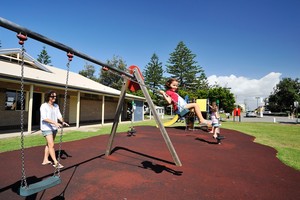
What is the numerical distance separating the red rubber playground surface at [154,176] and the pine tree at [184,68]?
169 ft

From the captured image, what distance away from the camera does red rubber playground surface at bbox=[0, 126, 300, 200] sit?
3428 mm

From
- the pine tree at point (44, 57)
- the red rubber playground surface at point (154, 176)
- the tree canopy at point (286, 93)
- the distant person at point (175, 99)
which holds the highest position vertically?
the pine tree at point (44, 57)

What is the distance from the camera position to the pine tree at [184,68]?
187ft

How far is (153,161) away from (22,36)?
14.7ft

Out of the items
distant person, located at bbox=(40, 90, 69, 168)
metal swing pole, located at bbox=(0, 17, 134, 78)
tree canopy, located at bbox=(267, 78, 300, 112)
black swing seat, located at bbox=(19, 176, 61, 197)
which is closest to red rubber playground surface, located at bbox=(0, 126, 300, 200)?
black swing seat, located at bbox=(19, 176, 61, 197)

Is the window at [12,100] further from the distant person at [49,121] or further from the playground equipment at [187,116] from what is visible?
the playground equipment at [187,116]

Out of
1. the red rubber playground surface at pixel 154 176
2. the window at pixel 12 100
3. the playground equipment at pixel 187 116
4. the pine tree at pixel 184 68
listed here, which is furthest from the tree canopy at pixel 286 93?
the window at pixel 12 100

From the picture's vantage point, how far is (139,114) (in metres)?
23.6

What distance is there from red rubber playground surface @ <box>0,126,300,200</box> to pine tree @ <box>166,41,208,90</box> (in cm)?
5157

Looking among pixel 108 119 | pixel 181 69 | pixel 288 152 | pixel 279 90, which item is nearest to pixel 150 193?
pixel 288 152

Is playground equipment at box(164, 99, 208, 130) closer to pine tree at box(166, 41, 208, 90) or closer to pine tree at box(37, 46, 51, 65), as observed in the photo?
pine tree at box(166, 41, 208, 90)

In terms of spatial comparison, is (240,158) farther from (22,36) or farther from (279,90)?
(279,90)

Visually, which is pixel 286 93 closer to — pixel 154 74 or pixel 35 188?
pixel 154 74

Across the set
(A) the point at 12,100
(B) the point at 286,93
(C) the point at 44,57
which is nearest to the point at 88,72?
(C) the point at 44,57
